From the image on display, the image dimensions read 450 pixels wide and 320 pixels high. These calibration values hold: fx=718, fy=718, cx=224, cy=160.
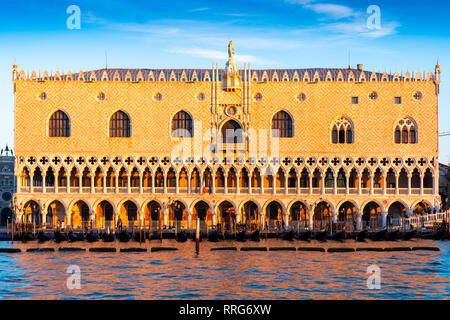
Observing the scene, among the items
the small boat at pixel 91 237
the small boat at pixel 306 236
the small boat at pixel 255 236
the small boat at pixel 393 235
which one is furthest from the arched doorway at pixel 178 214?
the small boat at pixel 393 235

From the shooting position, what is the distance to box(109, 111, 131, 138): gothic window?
4878 centimetres

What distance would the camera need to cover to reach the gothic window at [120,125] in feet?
160

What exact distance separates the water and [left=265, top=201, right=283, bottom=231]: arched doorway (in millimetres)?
10838

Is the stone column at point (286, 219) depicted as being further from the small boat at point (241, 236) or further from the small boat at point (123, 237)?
the small boat at point (123, 237)

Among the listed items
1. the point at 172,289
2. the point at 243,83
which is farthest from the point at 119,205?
the point at 172,289

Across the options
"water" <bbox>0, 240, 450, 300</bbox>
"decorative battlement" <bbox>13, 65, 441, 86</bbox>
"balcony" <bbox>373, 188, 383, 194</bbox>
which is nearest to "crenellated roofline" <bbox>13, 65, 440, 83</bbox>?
"decorative battlement" <bbox>13, 65, 441, 86</bbox>

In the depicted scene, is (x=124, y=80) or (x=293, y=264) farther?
(x=124, y=80)

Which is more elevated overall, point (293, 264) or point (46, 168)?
point (46, 168)

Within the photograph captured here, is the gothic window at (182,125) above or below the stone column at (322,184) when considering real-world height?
above

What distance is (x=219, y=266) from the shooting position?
3212 cm

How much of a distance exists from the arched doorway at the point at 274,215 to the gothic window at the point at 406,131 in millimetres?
9107

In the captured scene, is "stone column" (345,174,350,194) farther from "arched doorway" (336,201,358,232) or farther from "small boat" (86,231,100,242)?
"small boat" (86,231,100,242)

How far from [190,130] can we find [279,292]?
24.1 m
